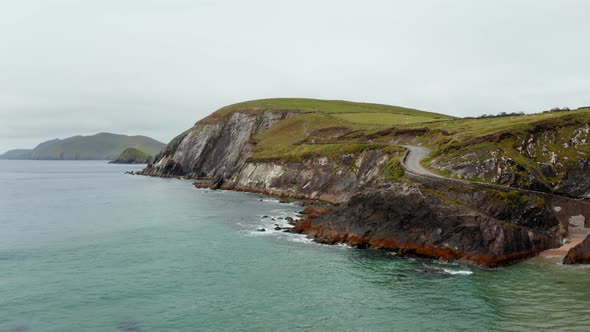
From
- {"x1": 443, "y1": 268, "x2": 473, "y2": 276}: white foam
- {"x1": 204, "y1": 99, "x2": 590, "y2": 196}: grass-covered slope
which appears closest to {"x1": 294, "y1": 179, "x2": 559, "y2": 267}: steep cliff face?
{"x1": 443, "y1": 268, "x2": 473, "y2": 276}: white foam

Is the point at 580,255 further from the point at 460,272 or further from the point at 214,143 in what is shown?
the point at 214,143

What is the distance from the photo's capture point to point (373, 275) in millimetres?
39812

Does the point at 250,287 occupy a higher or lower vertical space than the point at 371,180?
lower

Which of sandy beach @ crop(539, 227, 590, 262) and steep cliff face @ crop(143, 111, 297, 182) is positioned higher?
steep cliff face @ crop(143, 111, 297, 182)

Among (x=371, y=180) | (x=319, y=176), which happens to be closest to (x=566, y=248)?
(x=371, y=180)

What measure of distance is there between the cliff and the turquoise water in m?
3.59

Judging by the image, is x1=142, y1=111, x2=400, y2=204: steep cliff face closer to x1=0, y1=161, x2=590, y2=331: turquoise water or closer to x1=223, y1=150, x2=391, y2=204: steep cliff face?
x1=223, y1=150, x2=391, y2=204: steep cliff face

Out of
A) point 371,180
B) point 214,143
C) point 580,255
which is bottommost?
point 580,255

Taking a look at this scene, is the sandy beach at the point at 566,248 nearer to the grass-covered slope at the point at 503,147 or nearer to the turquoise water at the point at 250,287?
the turquoise water at the point at 250,287

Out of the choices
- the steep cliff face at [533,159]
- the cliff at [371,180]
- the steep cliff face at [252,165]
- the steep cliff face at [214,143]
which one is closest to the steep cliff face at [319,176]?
the steep cliff face at [252,165]

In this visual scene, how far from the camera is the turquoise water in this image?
29203 mm

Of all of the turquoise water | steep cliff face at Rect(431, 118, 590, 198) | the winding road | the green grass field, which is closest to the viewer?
the turquoise water

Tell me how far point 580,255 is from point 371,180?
4115cm

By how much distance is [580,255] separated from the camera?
41.8 m
